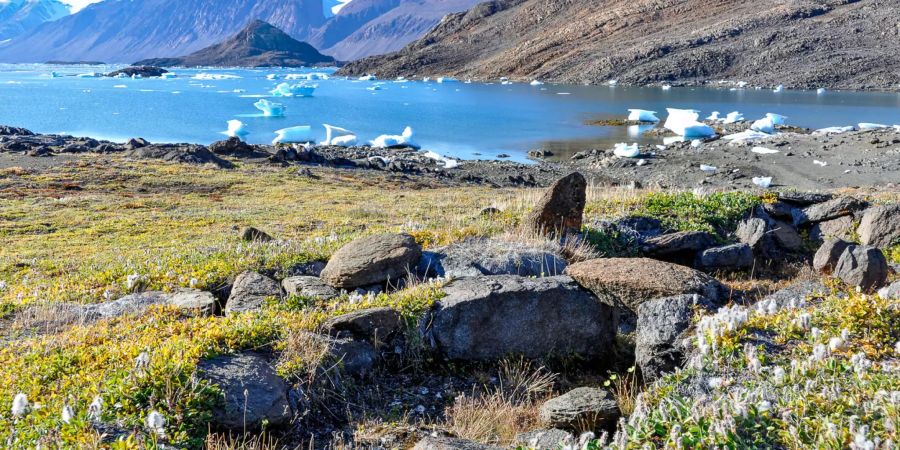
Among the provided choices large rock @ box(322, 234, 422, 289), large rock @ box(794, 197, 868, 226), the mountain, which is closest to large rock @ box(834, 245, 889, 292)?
large rock @ box(794, 197, 868, 226)

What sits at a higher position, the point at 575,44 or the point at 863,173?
Answer: the point at 575,44

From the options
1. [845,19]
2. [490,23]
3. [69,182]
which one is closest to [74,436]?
[69,182]

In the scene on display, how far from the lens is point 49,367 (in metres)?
5.18

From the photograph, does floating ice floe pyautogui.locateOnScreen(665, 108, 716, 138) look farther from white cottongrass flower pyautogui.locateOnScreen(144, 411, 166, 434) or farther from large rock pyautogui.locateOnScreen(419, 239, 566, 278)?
white cottongrass flower pyautogui.locateOnScreen(144, 411, 166, 434)

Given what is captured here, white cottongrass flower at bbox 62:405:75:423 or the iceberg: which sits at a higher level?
white cottongrass flower at bbox 62:405:75:423

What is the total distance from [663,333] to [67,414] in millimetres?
4888

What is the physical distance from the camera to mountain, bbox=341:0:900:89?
4183 inches

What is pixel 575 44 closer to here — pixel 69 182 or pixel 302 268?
pixel 69 182

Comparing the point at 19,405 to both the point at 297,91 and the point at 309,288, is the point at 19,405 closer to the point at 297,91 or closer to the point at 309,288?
the point at 309,288

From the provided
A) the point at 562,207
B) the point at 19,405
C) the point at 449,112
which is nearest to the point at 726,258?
the point at 562,207

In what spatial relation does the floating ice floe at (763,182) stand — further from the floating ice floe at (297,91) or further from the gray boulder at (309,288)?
the floating ice floe at (297,91)

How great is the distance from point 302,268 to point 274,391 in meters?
4.38

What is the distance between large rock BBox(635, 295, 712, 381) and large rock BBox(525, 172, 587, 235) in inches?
→ 153

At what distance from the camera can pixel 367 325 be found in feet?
20.9
